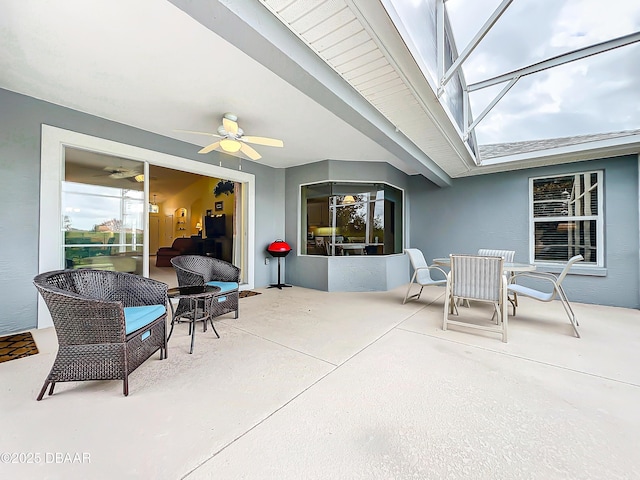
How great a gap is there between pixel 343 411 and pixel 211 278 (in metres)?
2.73

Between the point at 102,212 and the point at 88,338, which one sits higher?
the point at 102,212

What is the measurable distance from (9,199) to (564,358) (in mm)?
5868

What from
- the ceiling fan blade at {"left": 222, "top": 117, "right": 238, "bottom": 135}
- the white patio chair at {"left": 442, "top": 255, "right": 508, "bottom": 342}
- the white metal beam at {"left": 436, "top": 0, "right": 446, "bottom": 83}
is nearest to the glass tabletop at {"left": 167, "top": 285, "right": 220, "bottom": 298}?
the ceiling fan blade at {"left": 222, "top": 117, "right": 238, "bottom": 135}

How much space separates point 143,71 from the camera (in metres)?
2.54

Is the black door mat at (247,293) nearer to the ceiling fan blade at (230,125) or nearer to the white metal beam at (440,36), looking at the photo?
the ceiling fan blade at (230,125)

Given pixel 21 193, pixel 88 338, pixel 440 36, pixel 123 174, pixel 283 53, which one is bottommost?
pixel 88 338

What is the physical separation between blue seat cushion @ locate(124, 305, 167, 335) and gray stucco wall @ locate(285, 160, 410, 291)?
347 cm

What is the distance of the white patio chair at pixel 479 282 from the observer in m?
2.94

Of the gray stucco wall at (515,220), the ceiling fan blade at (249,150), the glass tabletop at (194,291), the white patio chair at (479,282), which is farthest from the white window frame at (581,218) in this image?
the glass tabletop at (194,291)

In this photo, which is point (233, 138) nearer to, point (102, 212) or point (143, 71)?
point (143, 71)

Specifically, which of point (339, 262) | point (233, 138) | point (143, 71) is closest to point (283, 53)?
point (143, 71)

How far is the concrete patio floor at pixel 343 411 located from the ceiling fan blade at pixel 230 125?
2.44 m

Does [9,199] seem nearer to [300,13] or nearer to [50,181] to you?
[50,181]

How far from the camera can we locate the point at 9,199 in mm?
2904
